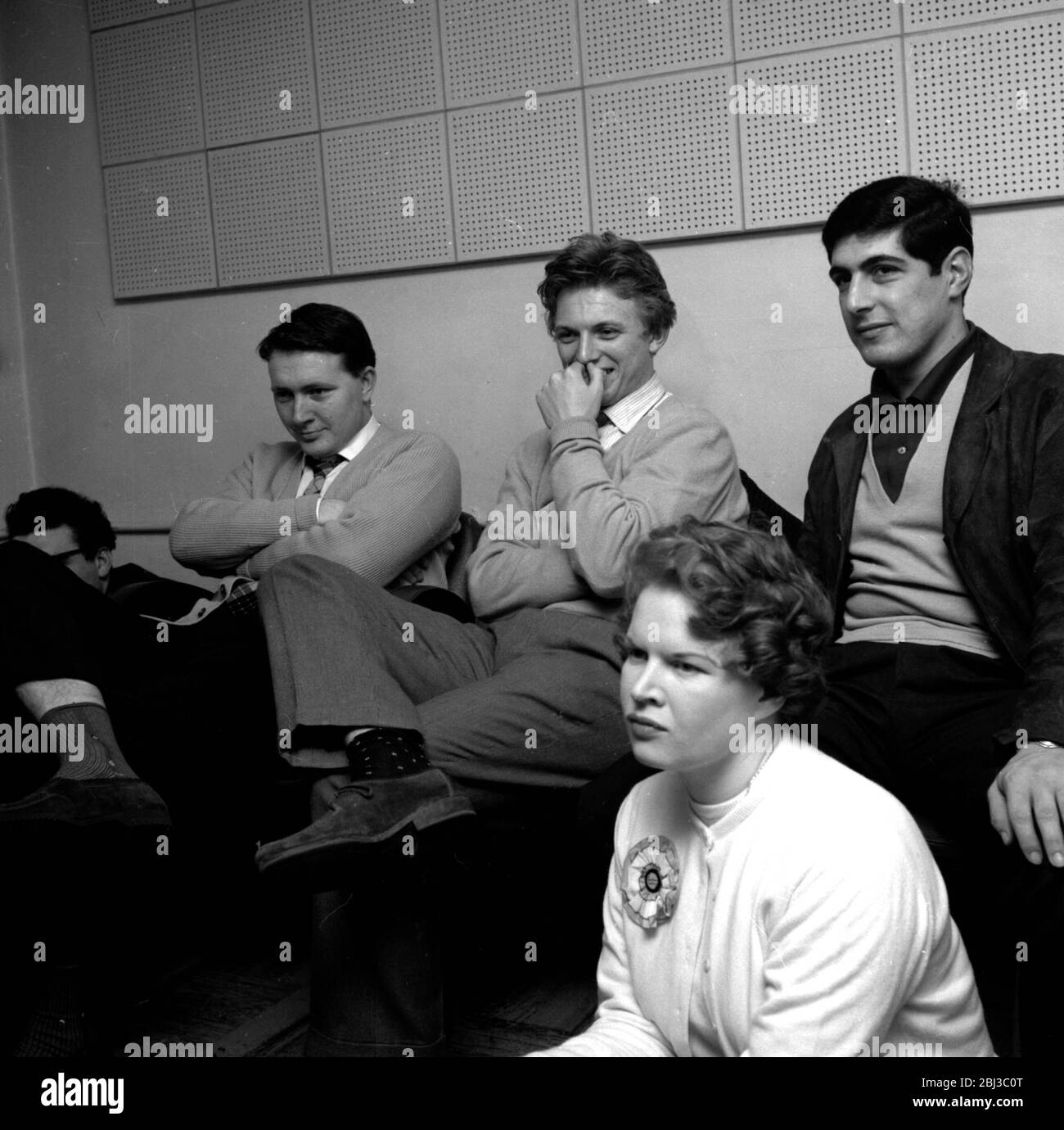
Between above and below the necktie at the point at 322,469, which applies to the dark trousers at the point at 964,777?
below

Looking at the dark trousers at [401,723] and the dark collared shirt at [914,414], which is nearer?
the dark trousers at [401,723]

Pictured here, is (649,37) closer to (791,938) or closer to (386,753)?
(386,753)

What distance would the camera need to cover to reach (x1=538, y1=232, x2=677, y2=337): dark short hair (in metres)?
2.66

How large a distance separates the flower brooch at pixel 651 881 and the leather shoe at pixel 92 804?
996 millimetres

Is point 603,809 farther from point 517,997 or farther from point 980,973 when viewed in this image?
point 980,973

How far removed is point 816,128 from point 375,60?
4.54 ft

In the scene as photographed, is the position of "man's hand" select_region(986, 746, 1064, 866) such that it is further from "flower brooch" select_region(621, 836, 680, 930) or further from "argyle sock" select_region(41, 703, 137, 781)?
"argyle sock" select_region(41, 703, 137, 781)

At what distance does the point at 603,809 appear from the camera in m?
2.07

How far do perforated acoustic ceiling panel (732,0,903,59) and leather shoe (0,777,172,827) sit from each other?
7.64 feet

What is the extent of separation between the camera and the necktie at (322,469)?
3.04 m

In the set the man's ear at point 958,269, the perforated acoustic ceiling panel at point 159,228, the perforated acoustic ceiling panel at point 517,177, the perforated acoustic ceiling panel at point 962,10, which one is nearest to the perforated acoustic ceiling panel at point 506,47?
the perforated acoustic ceiling panel at point 517,177

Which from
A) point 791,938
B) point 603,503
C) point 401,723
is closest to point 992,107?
point 603,503

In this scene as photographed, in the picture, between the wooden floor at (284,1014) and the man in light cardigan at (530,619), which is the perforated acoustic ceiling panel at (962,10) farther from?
the wooden floor at (284,1014)

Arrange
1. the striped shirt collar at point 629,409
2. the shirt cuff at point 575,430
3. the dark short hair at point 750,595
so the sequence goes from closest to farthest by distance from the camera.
→ the dark short hair at point 750,595
the shirt cuff at point 575,430
the striped shirt collar at point 629,409
